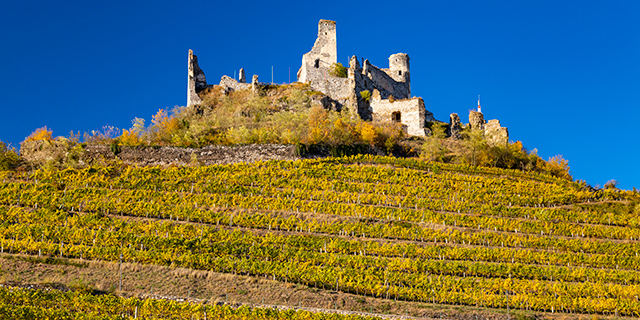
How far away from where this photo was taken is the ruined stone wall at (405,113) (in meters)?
51.2

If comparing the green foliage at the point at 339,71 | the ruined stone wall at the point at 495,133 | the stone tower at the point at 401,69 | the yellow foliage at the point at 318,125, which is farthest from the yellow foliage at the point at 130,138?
the stone tower at the point at 401,69

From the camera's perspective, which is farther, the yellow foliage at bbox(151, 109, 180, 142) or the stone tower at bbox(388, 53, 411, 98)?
the stone tower at bbox(388, 53, 411, 98)

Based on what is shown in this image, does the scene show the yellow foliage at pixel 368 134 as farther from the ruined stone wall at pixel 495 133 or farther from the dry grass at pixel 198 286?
the dry grass at pixel 198 286

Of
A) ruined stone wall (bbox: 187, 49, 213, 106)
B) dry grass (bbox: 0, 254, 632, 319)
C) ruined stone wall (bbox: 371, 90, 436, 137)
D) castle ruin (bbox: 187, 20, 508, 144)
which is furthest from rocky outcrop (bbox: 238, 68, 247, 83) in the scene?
dry grass (bbox: 0, 254, 632, 319)

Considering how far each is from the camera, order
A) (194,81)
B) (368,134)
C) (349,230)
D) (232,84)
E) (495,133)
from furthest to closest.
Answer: (232,84)
(194,81)
(495,133)
(368,134)
(349,230)

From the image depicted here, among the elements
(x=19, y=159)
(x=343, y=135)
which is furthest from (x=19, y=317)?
(x=343, y=135)

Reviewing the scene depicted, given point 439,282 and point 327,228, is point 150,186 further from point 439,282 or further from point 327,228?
point 439,282

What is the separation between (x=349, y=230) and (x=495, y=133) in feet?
66.3

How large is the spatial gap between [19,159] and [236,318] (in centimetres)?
2451

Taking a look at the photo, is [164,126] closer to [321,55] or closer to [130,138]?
[130,138]

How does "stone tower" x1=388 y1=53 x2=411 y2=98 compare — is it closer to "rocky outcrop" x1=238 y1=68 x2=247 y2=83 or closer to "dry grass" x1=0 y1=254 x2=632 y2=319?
"rocky outcrop" x1=238 y1=68 x2=247 y2=83

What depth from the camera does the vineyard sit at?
28.8m

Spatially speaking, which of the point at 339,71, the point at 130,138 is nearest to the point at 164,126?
the point at 130,138

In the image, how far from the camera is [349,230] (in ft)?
111
